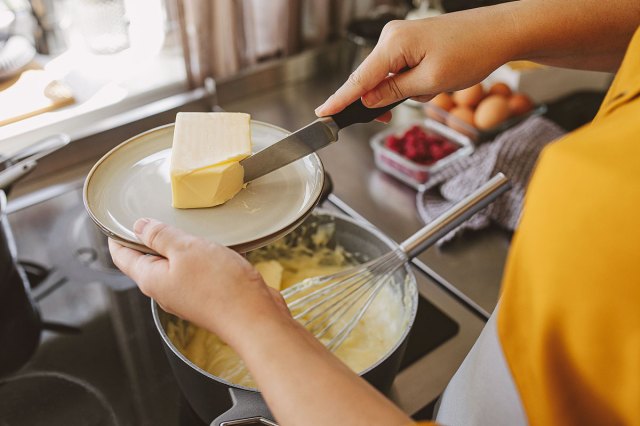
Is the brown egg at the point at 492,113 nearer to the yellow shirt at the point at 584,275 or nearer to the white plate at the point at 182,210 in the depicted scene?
the white plate at the point at 182,210

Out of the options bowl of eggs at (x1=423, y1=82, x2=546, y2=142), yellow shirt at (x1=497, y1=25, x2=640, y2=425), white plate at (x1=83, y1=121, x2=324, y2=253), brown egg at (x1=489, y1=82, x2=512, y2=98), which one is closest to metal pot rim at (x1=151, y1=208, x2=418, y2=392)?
white plate at (x1=83, y1=121, x2=324, y2=253)

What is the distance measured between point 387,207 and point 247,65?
0.50 meters

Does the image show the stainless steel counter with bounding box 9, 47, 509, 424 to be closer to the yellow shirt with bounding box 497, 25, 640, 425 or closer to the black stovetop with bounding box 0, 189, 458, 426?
the black stovetop with bounding box 0, 189, 458, 426

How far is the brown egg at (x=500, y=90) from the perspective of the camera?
1.19 m

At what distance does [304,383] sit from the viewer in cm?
41

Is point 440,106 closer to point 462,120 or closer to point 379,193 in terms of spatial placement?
point 462,120

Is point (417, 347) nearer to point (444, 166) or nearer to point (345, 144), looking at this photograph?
point (444, 166)

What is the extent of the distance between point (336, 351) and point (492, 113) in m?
0.62

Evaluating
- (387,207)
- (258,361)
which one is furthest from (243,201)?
(387,207)

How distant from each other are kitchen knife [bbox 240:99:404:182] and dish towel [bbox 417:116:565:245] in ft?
1.35

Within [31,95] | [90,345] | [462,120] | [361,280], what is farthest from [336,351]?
[31,95]

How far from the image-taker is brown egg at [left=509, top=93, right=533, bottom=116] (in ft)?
3.83

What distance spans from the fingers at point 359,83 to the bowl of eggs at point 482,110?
1.74ft

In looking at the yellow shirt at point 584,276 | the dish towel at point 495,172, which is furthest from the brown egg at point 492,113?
the yellow shirt at point 584,276
